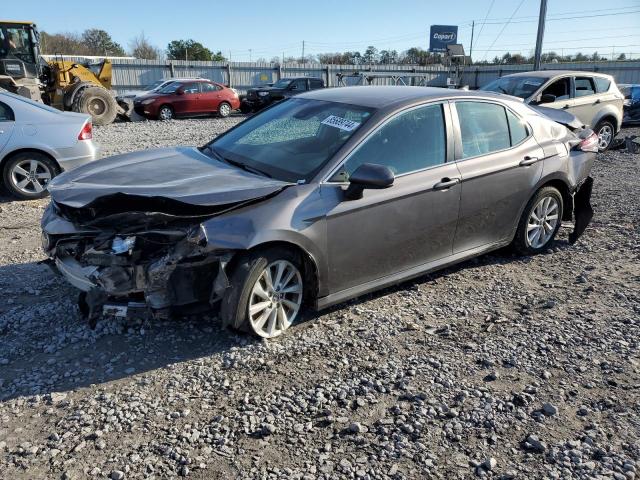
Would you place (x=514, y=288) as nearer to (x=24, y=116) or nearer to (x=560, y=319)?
(x=560, y=319)

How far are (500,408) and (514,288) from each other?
1987 mm

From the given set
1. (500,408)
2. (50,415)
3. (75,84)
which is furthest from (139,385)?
(75,84)

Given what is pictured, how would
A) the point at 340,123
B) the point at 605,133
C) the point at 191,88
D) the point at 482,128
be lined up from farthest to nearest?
the point at 191,88, the point at 605,133, the point at 482,128, the point at 340,123

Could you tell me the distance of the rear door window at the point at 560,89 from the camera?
1138cm

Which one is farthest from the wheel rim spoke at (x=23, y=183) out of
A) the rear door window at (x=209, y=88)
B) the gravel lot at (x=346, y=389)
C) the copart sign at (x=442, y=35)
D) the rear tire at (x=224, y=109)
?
the copart sign at (x=442, y=35)

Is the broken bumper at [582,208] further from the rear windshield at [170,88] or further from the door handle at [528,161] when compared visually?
the rear windshield at [170,88]

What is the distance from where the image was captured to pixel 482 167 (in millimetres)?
4879

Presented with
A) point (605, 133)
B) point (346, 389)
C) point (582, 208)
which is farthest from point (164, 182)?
point (605, 133)

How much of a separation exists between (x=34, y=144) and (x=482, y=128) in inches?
238

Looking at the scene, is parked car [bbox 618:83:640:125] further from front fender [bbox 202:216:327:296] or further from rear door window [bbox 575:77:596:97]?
front fender [bbox 202:216:327:296]

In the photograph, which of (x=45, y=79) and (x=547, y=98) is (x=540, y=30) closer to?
(x=547, y=98)

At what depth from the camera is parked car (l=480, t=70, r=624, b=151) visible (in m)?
11.2

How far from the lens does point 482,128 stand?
5.04 meters

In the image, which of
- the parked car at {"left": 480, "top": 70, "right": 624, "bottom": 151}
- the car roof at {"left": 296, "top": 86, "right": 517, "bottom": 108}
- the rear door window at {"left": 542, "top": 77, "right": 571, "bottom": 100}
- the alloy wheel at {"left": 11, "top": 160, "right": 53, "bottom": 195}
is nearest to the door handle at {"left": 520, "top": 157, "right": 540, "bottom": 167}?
the car roof at {"left": 296, "top": 86, "right": 517, "bottom": 108}
